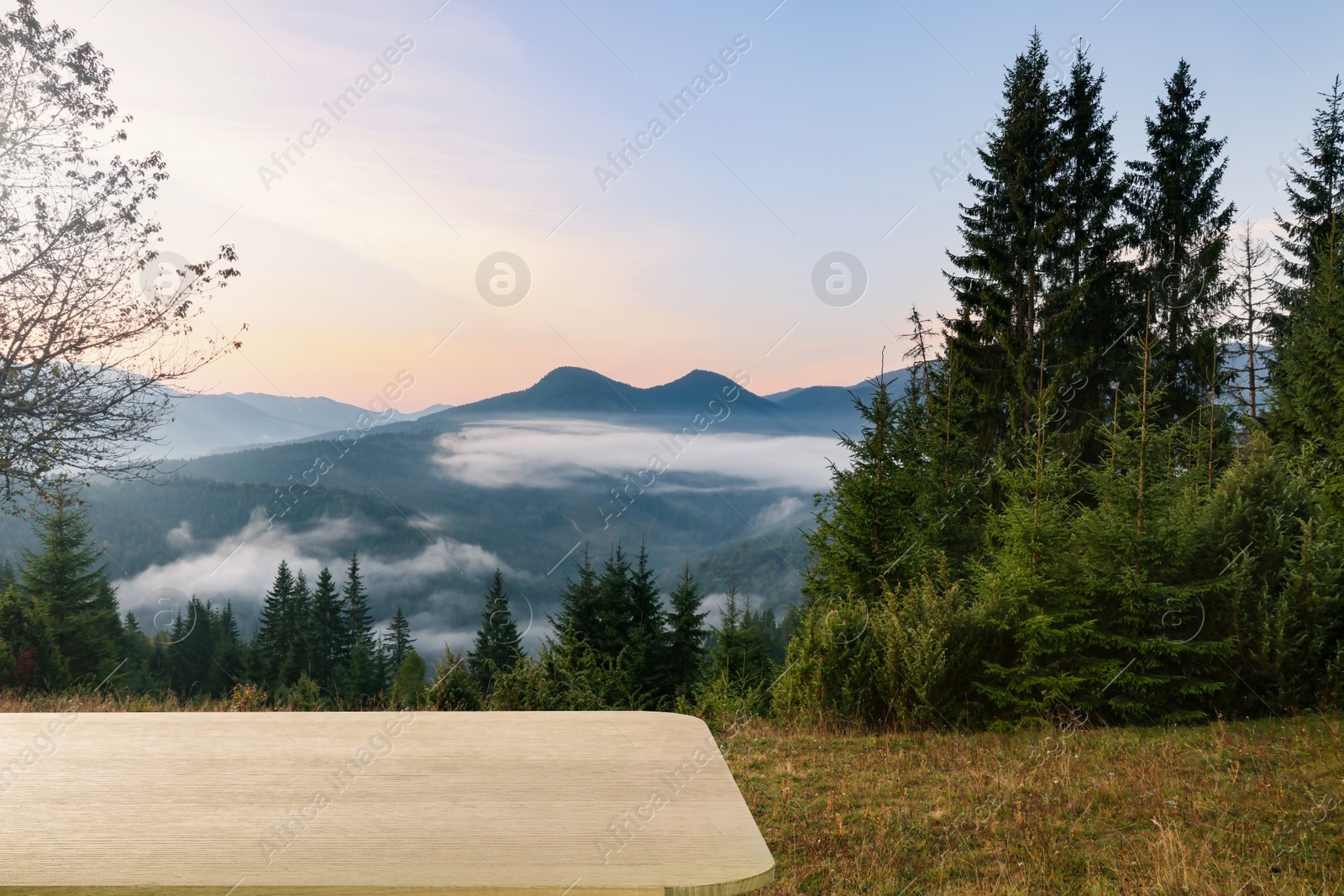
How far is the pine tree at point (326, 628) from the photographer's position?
134 feet

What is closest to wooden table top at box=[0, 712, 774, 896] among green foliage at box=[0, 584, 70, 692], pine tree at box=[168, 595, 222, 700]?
green foliage at box=[0, 584, 70, 692]

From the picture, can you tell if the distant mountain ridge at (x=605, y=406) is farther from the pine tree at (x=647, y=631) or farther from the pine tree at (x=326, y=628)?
the pine tree at (x=326, y=628)

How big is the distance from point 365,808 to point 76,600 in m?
33.1

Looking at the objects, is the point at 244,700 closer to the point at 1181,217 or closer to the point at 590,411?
the point at 1181,217

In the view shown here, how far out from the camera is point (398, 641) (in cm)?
4644

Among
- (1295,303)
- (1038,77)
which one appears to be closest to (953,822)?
(1038,77)

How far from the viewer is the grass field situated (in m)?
4.27

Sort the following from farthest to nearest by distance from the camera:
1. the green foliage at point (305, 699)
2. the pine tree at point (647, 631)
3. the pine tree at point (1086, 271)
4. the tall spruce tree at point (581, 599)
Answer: the pine tree at point (647, 631) < the tall spruce tree at point (581, 599) < the pine tree at point (1086, 271) < the green foliage at point (305, 699)

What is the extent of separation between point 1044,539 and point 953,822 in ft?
14.4

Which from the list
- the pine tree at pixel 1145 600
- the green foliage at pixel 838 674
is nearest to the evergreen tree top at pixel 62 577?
the green foliage at pixel 838 674

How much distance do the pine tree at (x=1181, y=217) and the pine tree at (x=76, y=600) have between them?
119 feet

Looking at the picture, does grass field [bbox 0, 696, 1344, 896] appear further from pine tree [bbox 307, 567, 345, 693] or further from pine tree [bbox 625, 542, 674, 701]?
pine tree [bbox 307, 567, 345, 693]

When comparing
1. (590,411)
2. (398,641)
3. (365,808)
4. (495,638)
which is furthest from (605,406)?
(365,808)

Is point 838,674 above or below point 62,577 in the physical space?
above
